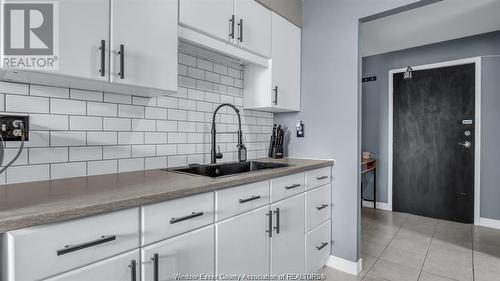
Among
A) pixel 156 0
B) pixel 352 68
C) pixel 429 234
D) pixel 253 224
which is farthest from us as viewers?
pixel 429 234

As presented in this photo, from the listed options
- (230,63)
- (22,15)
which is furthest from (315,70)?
(22,15)

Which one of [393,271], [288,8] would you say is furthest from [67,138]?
[393,271]

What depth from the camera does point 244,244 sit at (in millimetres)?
1445

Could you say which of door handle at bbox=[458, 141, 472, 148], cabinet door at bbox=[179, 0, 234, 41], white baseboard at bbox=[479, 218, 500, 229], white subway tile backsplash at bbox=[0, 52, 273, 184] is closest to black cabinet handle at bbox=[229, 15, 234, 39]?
cabinet door at bbox=[179, 0, 234, 41]

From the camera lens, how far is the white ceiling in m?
2.70

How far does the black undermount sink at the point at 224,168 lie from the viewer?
182 cm

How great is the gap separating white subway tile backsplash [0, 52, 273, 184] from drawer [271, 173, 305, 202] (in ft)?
2.12

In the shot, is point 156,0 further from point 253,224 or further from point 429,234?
point 429,234

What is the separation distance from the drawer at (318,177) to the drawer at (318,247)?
1.18ft

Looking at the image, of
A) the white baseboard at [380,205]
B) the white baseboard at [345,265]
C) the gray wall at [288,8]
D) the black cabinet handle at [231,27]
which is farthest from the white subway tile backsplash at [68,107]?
the white baseboard at [380,205]

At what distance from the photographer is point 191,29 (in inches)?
62.9

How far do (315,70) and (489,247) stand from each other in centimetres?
258

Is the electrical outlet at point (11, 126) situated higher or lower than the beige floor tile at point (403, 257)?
higher

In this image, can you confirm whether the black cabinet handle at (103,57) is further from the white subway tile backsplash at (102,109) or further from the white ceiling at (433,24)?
the white ceiling at (433,24)
